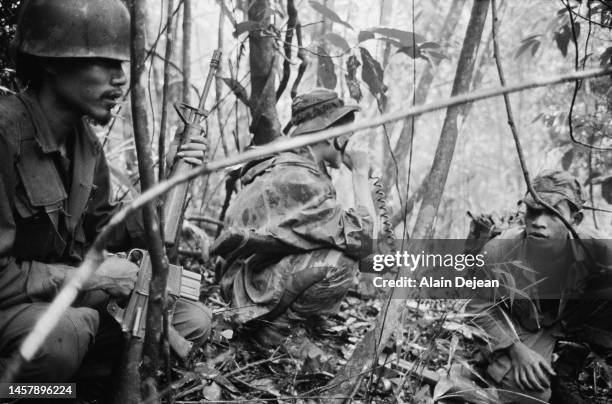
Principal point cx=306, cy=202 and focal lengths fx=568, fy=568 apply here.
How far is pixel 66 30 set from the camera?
8.45ft

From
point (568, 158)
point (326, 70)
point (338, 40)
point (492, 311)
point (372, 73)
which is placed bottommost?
point (492, 311)

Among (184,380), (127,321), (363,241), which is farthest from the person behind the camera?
(363,241)

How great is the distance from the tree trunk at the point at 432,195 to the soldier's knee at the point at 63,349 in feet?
4.58

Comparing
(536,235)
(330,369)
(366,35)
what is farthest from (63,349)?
(536,235)

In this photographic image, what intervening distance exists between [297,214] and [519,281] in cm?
174

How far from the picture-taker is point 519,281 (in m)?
4.26

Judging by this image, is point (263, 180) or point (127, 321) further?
point (263, 180)

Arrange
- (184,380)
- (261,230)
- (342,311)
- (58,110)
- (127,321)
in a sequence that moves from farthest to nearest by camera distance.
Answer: (342,311) < (261,230) < (184,380) < (58,110) < (127,321)

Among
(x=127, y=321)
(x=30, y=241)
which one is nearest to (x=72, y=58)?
(x=30, y=241)

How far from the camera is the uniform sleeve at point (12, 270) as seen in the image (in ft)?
7.93

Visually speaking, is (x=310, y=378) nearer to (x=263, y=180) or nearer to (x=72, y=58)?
(x=263, y=180)

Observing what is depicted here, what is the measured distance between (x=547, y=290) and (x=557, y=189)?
2.51 feet

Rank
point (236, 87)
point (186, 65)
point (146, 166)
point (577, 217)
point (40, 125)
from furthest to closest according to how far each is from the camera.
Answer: point (186, 65), point (236, 87), point (577, 217), point (40, 125), point (146, 166)
